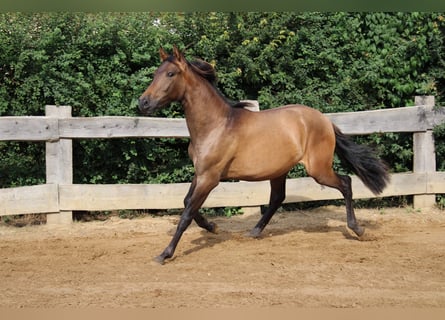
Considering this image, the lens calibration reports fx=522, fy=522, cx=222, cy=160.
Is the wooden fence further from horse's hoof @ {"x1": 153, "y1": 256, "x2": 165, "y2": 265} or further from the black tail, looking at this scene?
horse's hoof @ {"x1": 153, "y1": 256, "x2": 165, "y2": 265}

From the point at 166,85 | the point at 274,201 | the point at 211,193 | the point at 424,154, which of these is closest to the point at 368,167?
the point at 274,201

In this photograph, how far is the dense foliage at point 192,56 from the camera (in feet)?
23.4

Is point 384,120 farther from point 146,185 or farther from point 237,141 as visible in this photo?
point 146,185

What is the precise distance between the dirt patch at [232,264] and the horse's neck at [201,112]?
1325 mm

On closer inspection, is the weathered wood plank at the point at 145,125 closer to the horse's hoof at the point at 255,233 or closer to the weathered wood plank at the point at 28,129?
the weathered wood plank at the point at 28,129

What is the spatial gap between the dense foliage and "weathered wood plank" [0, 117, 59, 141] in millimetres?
525

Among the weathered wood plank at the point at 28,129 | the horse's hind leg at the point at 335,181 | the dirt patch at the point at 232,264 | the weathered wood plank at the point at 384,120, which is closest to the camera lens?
the dirt patch at the point at 232,264

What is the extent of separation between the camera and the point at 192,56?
770cm

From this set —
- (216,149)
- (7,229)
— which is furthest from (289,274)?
(7,229)

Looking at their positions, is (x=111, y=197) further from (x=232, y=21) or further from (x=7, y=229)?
(x=232, y=21)

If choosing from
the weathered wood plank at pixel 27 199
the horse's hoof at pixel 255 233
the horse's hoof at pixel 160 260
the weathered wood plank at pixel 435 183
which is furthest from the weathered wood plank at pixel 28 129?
the weathered wood plank at pixel 435 183

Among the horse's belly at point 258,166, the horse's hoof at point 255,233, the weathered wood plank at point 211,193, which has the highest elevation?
the horse's belly at point 258,166

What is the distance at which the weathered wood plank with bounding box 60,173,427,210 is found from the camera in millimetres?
6918

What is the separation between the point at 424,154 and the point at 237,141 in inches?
143
